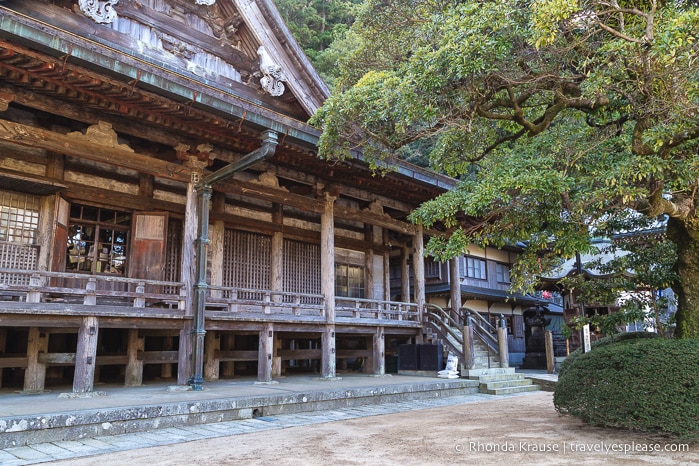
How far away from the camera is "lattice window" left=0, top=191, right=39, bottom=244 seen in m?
9.79

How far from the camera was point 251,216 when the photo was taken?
44.6ft

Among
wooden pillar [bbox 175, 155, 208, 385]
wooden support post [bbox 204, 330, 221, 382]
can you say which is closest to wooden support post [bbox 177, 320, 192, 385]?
wooden pillar [bbox 175, 155, 208, 385]

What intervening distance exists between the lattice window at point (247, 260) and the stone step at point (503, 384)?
20.0 ft

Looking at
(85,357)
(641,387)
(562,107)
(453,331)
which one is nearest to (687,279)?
(641,387)

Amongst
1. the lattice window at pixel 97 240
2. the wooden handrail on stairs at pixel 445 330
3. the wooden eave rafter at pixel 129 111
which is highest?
the wooden eave rafter at pixel 129 111

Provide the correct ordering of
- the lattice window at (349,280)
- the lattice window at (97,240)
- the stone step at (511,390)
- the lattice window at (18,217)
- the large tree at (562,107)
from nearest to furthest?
the large tree at (562,107)
the lattice window at (18,217)
the lattice window at (97,240)
the stone step at (511,390)
the lattice window at (349,280)

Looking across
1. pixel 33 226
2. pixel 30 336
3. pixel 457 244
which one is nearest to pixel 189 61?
pixel 33 226

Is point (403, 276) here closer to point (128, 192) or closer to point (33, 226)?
point (128, 192)

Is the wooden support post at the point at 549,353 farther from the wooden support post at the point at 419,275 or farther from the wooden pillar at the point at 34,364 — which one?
the wooden pillar at the point at 34,364

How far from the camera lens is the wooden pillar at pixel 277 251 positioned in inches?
532

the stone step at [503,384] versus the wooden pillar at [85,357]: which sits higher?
the wooden pillar at [85,357]

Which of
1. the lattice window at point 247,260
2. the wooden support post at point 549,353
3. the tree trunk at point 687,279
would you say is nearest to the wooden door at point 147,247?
the lattice window at point 247,260

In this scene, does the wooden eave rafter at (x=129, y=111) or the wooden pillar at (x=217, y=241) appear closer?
the wooden eave rafter at (x=129, y=111)

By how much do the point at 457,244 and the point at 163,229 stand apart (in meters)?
6.80
